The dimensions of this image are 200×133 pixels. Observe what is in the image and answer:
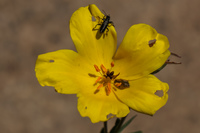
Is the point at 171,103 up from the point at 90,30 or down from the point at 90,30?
down

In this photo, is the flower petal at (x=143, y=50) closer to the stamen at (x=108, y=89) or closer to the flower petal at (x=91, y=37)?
the flower petal at (x=91, y=37)

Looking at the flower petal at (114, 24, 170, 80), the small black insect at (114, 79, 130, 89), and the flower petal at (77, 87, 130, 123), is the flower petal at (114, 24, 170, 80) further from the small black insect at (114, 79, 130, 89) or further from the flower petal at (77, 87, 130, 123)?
the flower petal at (77, 87, 130, 123)

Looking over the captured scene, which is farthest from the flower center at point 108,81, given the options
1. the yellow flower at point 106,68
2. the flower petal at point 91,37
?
the flower petal at point 91,37

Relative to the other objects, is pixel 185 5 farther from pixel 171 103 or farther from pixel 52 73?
pixel 52 73

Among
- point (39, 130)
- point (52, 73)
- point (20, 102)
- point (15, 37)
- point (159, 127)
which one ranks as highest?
point (52, 73)

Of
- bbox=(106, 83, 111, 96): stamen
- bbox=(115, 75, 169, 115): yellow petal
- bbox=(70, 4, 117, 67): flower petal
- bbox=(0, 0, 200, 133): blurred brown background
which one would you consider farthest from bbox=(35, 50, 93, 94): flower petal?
bbox=(0, 0, 200, 133): blurred brown background

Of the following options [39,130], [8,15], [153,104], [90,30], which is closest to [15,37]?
[8,15]

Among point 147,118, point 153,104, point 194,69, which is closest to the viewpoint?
point 153,104
